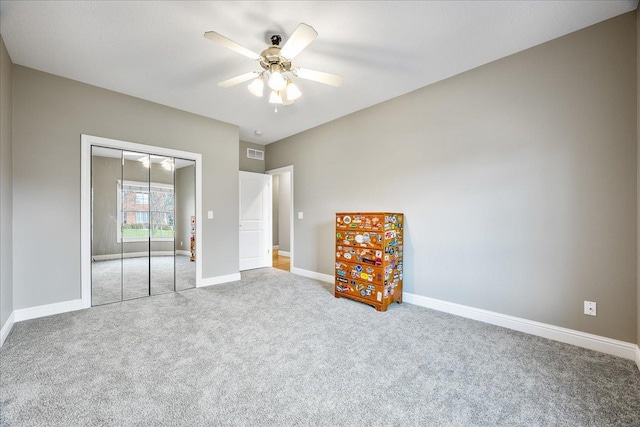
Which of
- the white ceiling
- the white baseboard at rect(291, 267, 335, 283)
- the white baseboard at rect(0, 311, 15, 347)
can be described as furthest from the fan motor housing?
the white baseboard at rect(0, 311, 15, 347)

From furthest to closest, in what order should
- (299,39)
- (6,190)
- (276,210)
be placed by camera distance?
(276,210), (6,190), (299,39)

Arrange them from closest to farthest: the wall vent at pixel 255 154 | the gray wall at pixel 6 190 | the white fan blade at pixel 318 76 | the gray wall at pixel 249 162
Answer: the white fan blade at pixel 318 76, the gray wall at pixel 6 190, the gray wall at pixel 249 162, the wall vent at pixel 255 154

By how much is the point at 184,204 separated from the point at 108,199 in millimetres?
919

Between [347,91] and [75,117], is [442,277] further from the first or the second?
[75,117]

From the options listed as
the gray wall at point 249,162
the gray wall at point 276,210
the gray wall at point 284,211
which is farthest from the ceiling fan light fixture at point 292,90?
the gray wall at point 276,210

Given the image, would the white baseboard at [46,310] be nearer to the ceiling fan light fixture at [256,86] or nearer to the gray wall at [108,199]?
the gray wall at [108,199]

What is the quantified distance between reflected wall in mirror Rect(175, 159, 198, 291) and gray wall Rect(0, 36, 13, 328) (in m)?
1.65

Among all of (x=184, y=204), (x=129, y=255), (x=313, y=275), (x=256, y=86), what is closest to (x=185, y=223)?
(x=184, y=204)

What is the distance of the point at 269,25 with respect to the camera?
7.36 ft

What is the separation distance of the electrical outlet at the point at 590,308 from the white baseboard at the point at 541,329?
184 millimetres

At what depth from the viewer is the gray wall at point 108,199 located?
11.0ft

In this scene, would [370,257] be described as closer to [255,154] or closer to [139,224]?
[139,224]

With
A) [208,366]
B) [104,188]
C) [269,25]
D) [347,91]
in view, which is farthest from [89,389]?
[347,91]

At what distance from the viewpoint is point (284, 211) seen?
760 cm
